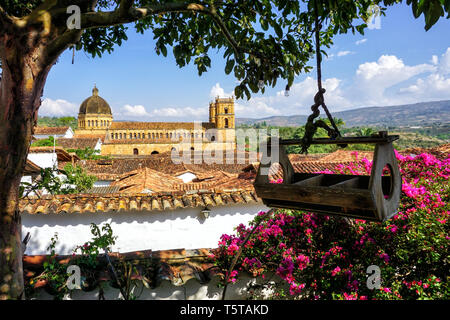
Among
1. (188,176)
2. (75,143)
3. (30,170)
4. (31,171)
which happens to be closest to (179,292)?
(31,171)

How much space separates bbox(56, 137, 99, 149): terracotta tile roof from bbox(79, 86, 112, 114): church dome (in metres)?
32.4

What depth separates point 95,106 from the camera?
77562 millimetres

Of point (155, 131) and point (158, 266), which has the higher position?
point (155, 131)

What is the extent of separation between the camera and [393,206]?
5.55 feet

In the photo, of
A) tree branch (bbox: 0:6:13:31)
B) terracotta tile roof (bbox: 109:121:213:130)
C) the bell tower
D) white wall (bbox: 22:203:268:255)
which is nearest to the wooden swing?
tree branch (bbox: 0:6:13:31)

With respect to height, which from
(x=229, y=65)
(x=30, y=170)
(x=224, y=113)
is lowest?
(x=30, y=170)

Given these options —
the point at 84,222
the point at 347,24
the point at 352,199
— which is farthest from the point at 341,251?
the point at 84,222

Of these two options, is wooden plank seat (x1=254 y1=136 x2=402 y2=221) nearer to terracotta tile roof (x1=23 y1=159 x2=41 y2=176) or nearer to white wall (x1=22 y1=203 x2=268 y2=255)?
white wall (x1=22 y1=203 x2=268 y2=255)

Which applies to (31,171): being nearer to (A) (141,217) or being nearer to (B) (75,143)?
(A) (141,217)

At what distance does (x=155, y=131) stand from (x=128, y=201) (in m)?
60.1

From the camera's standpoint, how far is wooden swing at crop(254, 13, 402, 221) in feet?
4.90

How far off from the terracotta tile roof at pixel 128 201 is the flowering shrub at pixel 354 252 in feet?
9.62

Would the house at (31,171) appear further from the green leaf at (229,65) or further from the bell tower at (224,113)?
the bell tower at (224,113)
